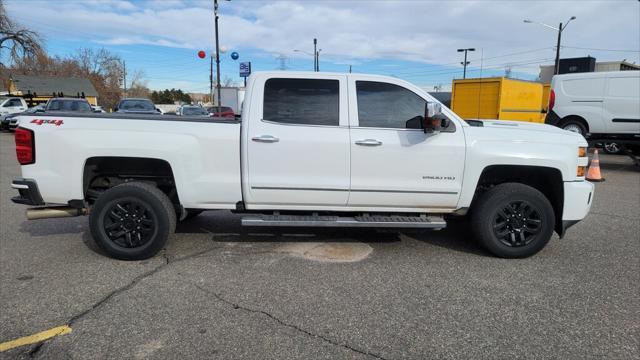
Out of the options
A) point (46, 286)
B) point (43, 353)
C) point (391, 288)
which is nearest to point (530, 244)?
point (391, 288)

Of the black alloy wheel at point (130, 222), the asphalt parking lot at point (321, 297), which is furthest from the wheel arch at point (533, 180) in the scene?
the black alloy wheel at point (130, 222)

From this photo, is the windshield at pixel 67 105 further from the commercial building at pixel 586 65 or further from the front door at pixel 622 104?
the commercial building at pixel 586 65

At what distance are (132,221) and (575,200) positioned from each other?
4.60m

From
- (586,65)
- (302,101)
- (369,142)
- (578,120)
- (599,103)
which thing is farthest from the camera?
(586,65)

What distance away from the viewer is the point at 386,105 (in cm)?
471

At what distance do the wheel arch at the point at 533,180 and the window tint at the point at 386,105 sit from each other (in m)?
1.00

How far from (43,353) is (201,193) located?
6.75ft

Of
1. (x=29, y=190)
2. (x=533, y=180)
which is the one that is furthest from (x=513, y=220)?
(x=29, y=190)

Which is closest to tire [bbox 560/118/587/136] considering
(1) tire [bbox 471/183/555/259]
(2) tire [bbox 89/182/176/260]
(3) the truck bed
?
(1) tire [bbox 471/183/555/259]

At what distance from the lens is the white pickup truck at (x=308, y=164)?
4.48 meters

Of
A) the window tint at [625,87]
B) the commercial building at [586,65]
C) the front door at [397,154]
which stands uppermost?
the commercial building at [586,65]

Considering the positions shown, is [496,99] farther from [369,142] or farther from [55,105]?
[55,105]

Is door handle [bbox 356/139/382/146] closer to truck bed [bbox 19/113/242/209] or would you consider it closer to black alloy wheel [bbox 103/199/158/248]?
truck bed [bbox 19/113/242/209]

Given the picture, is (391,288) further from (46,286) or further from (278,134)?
(46,286)
